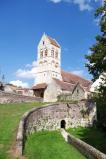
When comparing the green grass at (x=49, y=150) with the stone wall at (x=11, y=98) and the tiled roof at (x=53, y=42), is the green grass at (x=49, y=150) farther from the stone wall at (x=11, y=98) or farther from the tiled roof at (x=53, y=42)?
the tiled roof at (x=53, y=42)

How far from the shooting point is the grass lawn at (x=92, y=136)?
31.3m

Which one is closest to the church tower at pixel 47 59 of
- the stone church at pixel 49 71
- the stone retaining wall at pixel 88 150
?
the stone church at pixel 49 71

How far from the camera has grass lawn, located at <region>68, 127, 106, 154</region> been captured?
103 feet

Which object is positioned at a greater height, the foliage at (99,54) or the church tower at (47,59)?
the church tower at (47,59)

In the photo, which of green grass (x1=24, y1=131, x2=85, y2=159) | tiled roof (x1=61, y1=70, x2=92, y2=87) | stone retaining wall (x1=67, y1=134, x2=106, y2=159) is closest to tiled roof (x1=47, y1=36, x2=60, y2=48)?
tiled roof (x1=61, y1=70, x2=92, y2=87)

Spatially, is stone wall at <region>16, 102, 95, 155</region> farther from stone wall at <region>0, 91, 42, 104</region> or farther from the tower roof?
the tower roof

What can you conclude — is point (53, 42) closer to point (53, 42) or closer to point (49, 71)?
point (53, 42)

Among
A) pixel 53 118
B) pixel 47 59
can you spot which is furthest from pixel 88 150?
pixel 47 59

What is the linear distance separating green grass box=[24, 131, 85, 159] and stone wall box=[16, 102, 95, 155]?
124cm

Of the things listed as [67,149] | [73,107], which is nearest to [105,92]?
[67,149]

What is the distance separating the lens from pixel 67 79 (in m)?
75.2

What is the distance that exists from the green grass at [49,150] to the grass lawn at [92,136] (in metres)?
4.37

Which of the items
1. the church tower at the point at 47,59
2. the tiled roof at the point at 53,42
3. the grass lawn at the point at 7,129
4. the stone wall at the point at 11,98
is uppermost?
the tiled roof at the point at 53,42

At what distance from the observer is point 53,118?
117 ft
